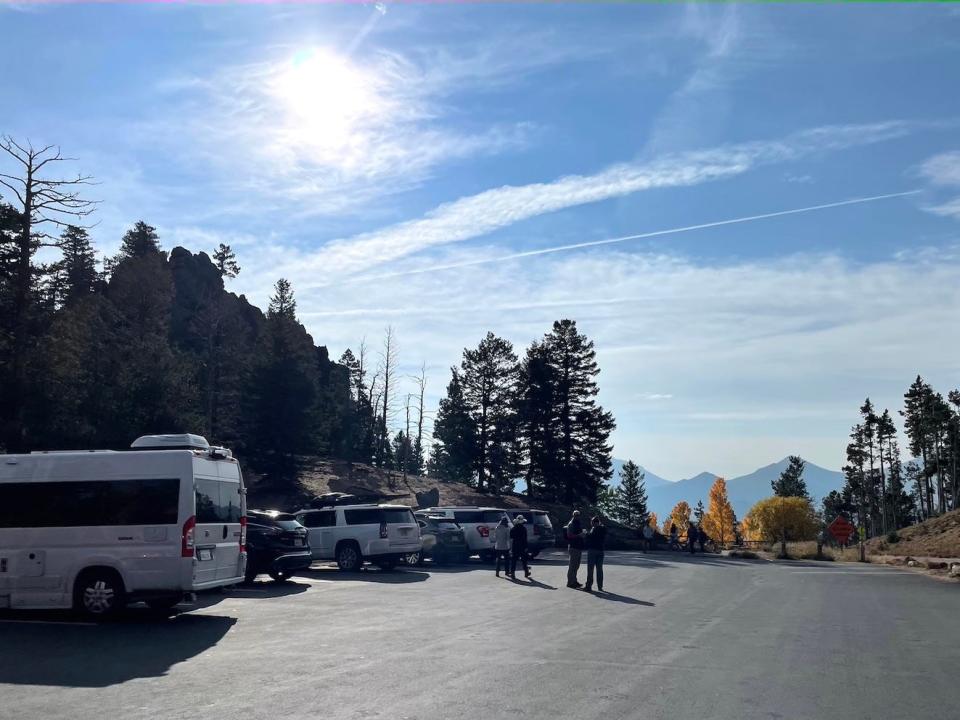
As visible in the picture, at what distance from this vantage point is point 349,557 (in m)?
24.5

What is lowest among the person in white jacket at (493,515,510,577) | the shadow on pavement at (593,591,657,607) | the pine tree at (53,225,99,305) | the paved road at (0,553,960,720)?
the paved road at (0,553,960,720)

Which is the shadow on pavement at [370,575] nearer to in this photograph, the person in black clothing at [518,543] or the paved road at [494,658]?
the person in black clothing at [518,543]

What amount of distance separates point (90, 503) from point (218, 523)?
2004 mm

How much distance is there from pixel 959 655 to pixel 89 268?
245ft

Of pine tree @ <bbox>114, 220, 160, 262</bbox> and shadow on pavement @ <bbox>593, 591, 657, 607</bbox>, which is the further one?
pine tree @ <bbox>114, 220, 160, 262</bbox>

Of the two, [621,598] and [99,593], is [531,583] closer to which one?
[621,598]

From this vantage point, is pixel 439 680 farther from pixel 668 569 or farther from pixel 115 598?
pixel 668 569

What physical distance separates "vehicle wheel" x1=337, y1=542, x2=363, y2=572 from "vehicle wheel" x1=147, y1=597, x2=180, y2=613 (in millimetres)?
9641

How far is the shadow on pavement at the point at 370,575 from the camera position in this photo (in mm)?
22167

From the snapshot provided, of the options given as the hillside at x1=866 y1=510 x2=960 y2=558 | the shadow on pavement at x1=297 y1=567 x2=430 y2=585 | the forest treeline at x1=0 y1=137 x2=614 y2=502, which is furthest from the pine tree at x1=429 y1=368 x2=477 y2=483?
the shadow on pavement at x1=297 y1=567 x2=430 y2=585

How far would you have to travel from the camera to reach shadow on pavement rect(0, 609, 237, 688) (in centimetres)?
A: 962

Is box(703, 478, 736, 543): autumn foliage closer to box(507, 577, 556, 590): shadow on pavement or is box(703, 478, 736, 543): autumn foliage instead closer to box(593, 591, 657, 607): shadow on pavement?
box(507, 577, 556, 590): shadow on pavement

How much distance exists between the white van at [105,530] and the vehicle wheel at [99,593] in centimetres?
2

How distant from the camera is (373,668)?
9.89m
